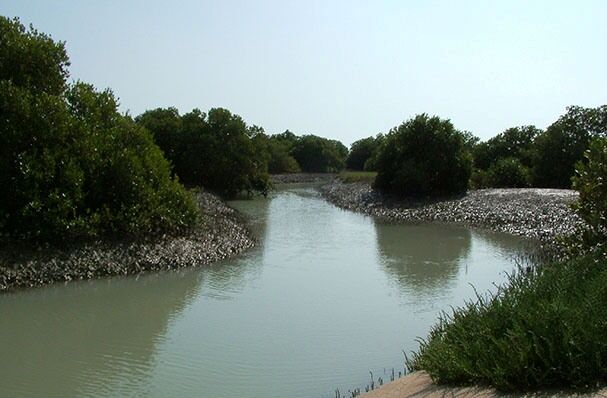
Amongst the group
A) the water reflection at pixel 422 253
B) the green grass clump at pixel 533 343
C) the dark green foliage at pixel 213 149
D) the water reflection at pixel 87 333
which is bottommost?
the water reflection at pixel 87 333

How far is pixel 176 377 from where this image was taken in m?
9.70

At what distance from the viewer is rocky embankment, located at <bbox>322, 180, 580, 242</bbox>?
2655 cm

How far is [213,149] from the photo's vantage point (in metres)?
45.0

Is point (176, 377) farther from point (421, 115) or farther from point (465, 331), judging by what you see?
point (421, 115)

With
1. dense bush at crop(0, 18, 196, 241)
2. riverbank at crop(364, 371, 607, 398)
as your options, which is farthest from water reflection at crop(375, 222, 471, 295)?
riverbank at crop(364, 371, 607, 398)

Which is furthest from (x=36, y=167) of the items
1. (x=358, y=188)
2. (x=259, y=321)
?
(x=358, y=188)

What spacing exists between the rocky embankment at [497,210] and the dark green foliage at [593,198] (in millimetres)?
11224

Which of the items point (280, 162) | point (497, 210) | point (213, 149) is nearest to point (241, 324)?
point (497, 210)

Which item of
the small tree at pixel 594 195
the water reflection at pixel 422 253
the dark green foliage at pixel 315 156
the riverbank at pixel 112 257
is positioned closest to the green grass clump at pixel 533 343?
the small tree at pixel 594 195

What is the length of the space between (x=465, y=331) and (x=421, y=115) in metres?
34.7

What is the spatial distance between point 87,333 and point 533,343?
8.77 m

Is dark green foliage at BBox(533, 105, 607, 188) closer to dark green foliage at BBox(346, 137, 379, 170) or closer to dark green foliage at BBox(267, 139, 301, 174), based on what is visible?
dark green foliage at BBox(267, 139, 301, 174)

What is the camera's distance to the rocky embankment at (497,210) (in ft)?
87.1

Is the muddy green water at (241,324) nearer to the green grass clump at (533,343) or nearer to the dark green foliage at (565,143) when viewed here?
the green grass clump at (533,343)
